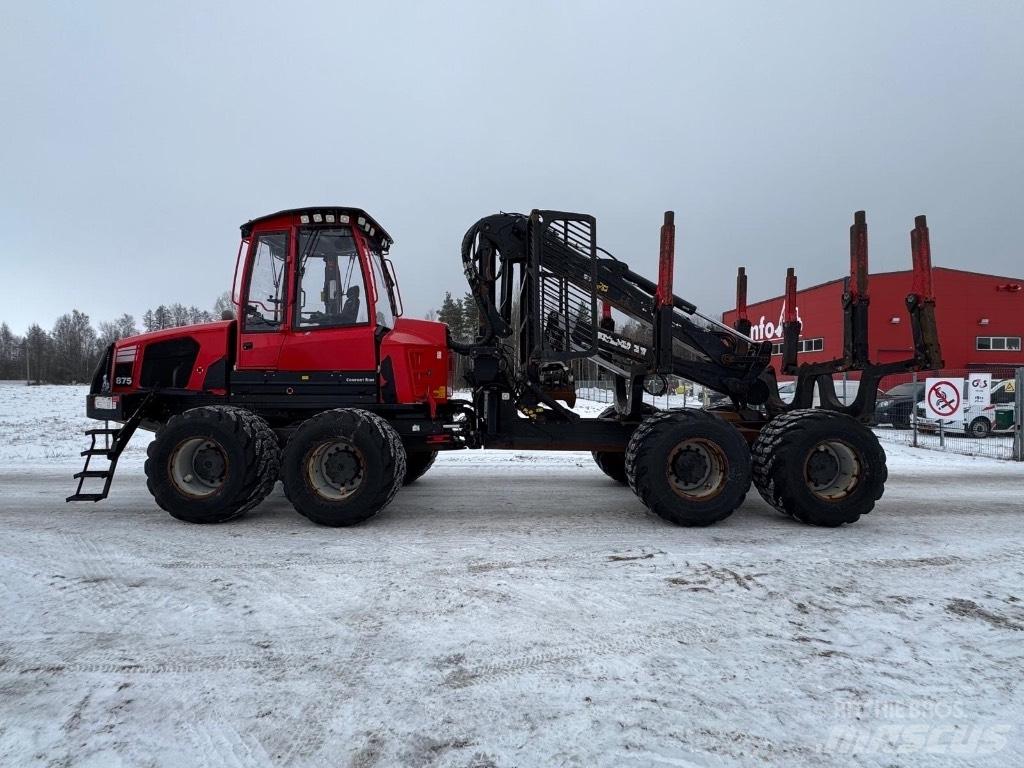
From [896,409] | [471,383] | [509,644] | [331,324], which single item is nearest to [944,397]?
[896,409]

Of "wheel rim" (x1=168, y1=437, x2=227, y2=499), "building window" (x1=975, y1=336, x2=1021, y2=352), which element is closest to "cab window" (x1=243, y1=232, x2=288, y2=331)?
"wheel rim" (x1=168, y1=437, x2=227, y2=499)

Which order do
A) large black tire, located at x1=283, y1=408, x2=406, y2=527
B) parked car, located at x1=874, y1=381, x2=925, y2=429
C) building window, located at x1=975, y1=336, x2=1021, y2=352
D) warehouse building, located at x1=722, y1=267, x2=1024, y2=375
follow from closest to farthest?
large black tire, located at x1=283, y1=408, x2=406, y2=527
parked car, located at x1=874, y1=381, x2=925, y2=429
warehouse building, located at x1=722, y1=267, x2=1024, y2=375
building window, located at x1=975, y1=336, x2=1021, y2=352

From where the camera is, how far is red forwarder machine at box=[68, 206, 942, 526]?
191 inches

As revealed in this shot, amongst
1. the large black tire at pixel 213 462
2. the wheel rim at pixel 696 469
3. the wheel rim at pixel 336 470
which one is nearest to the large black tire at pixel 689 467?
the wheel rim at pixel 696 469

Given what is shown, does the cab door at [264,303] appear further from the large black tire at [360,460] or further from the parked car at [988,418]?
the parked car at [988,418]

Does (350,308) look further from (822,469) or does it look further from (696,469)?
(822,469)

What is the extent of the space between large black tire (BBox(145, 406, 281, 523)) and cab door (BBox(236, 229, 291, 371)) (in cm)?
66

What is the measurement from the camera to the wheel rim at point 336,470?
4852 mm

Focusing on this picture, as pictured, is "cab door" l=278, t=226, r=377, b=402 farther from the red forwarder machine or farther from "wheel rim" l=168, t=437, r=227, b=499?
"wheel rim" l=168, t=437, r=227, b=499

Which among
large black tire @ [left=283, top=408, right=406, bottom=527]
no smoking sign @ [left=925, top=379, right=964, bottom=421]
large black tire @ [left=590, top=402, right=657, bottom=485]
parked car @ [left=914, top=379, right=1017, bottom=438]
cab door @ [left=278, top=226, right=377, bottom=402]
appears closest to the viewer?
large black tire @ [left=283, top=408, right=406, bottom=527]

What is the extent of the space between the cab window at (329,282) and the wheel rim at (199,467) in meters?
1.47

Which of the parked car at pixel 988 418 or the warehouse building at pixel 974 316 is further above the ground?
the warehouse building at pixel 974 316

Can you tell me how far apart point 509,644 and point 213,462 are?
377 cm

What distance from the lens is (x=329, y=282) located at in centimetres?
548
